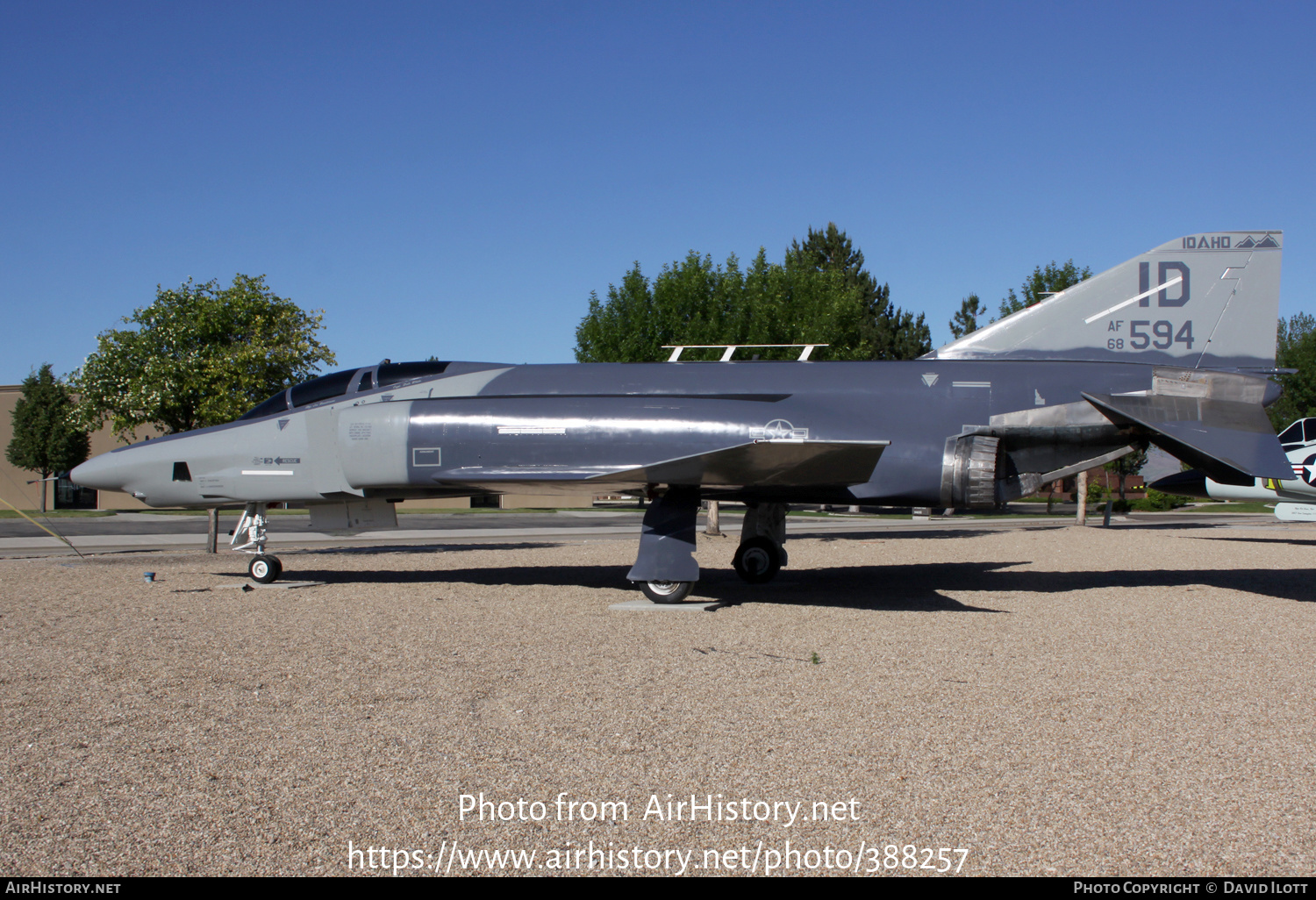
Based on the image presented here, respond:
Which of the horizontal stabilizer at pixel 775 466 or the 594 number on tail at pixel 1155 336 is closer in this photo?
the horizontal stabilizer at pixel 775 466

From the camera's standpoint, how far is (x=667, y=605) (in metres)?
9.30

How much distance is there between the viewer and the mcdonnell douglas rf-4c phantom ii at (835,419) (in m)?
9.30

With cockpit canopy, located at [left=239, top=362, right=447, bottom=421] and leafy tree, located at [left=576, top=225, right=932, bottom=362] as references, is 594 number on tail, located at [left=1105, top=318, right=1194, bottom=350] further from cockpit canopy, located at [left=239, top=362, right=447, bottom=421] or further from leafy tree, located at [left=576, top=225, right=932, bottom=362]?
leafy tree, located at [left=576, top=225, right=932, bottom=362]

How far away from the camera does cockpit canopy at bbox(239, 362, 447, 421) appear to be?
10547 mm

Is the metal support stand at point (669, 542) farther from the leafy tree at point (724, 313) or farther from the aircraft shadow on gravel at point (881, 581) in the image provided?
the leafy tree at point (724, 313)

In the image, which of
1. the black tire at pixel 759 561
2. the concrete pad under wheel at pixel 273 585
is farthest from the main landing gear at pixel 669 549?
the concrete pad under wheel at pixel 273 585

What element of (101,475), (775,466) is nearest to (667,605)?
(775,466)

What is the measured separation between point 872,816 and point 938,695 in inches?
86.2

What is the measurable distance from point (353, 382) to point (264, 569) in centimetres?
274

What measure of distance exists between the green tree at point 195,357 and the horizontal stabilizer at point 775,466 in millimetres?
18221

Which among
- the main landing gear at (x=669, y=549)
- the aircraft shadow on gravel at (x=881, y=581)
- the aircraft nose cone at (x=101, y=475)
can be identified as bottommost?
the aircraft shadow on gravel at (x=881, y=581)

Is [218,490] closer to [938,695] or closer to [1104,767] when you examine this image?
[938,695]

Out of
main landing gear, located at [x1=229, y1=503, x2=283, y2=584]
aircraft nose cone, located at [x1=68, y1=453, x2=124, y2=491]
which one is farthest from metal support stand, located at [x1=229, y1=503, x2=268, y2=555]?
aircraft nose cone, located at [x1=68, y1=453, x2=124, y2=491]
